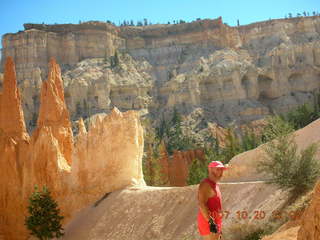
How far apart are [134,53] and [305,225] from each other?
10071 centimetres

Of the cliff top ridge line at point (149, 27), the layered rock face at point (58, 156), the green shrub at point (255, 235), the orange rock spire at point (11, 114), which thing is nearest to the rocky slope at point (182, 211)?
the green shrub at point (255, 235)

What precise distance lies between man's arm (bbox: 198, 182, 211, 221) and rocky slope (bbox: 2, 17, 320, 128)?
7768 cm

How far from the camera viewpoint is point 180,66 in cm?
10275

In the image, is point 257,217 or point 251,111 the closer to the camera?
point 257,217

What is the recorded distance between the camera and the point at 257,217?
17.7m

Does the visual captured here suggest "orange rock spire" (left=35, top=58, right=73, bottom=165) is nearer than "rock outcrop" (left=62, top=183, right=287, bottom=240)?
No

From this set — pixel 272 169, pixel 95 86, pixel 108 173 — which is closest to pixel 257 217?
pixel 272 169

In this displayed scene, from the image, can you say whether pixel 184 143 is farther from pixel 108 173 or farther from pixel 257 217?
pixel 257 217

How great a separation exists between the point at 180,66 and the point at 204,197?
9509 cm

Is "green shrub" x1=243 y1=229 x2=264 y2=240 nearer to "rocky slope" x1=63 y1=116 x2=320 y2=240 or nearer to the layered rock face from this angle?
"rocky slope" x1=63 y1=116 x2=320 y2=240

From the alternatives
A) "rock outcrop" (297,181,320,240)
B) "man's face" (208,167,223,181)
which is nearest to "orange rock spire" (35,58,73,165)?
"rock outcrop" (297,181,320,240)

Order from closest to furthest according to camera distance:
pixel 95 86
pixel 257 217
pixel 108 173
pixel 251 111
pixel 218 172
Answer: pixel 218 172 < pixel 257 217 < pixel 108 173 < pixel 251 111 < pixel 95 86

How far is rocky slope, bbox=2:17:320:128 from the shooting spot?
8994 cm
